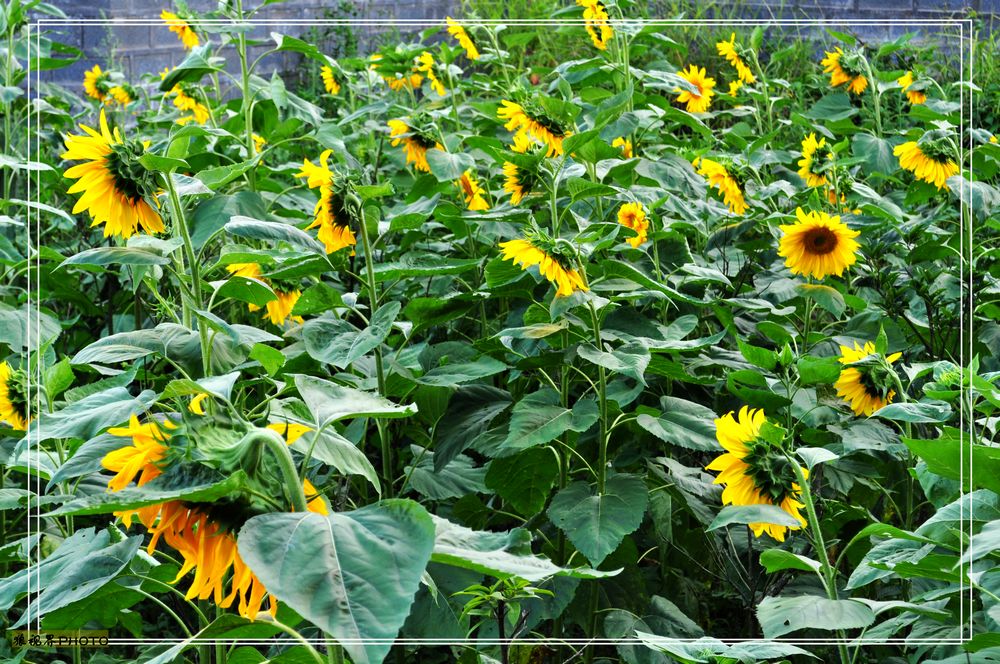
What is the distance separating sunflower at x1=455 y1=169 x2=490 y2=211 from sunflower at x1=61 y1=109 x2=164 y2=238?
782mm

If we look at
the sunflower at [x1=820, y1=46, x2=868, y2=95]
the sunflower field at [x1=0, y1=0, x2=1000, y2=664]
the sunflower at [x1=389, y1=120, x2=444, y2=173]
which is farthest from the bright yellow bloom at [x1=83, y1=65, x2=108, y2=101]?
the sunflower at [x1=820, y1=46, x2=868, y2=95]

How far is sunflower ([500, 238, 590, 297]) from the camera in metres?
1.08

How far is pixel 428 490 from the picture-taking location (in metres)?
1.24

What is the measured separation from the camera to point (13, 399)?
3.75ft

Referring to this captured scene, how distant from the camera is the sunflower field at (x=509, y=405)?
604mm

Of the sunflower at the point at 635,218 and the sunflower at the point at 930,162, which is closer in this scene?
the sunflower at the point at 635,218

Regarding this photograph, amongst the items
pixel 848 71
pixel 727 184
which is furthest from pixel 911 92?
pixel 727 184

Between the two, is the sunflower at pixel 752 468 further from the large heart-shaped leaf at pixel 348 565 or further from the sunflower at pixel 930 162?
the sunflower at pixel 930 162

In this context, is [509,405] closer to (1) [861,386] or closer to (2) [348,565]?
(1) [861,386]

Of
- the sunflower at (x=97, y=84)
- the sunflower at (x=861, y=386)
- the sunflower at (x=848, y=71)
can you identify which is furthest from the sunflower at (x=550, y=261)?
the sunflower at (x=97, y=84)

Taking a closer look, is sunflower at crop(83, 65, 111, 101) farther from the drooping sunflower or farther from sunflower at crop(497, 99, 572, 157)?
the drooping sunflower

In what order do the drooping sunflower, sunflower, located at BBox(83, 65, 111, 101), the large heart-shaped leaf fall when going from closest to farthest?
the large heart-shaped leaf → the drooping sunflower → sunflower, located at BBox(83, 65, 111, 101)

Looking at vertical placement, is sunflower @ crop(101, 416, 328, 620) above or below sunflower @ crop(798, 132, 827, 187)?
above

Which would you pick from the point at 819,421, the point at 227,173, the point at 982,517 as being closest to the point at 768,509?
the point at 982,517
